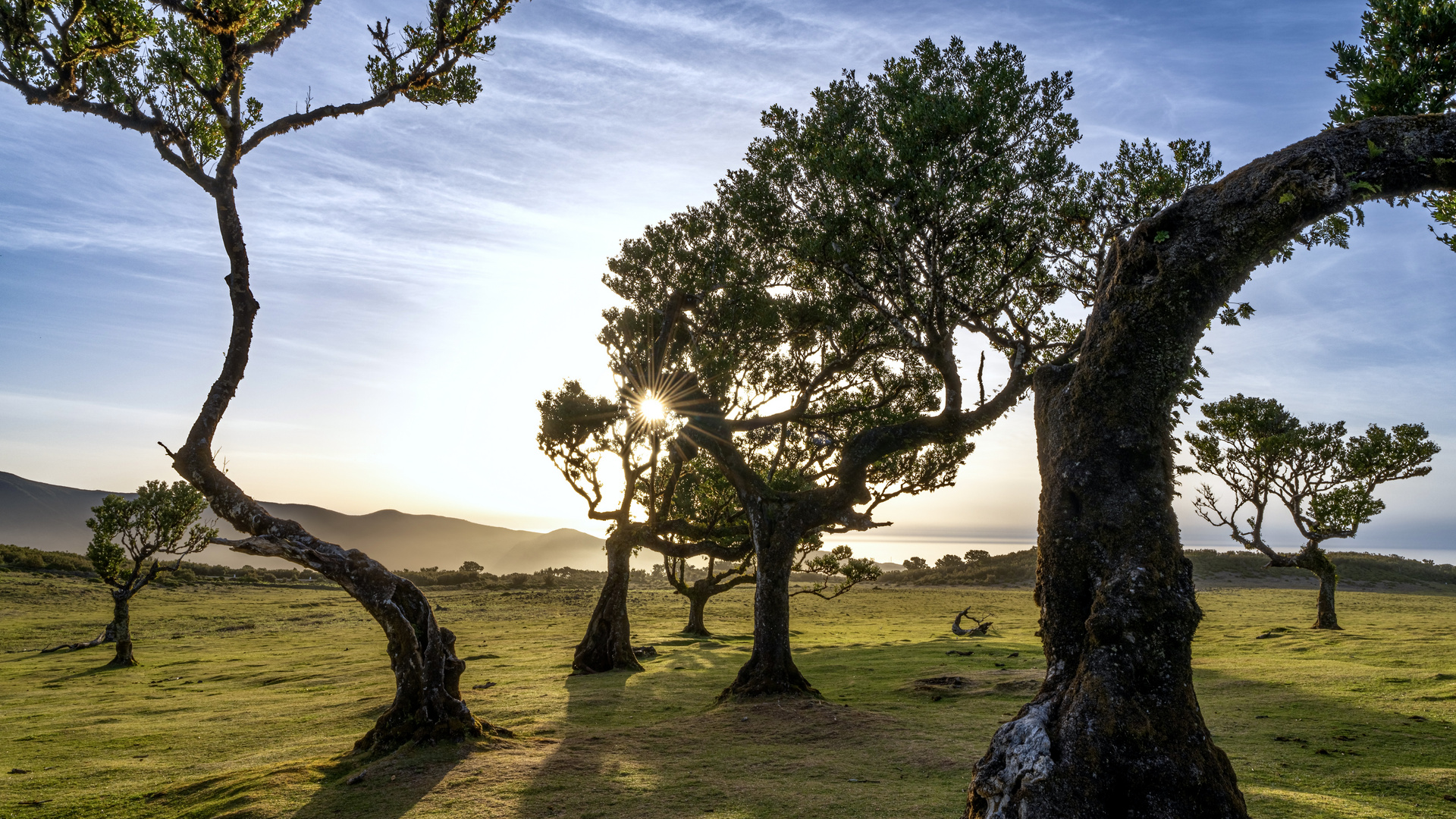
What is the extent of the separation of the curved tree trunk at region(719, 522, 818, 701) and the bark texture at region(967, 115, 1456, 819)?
10.8m

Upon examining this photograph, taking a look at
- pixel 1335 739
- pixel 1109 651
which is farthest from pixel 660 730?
pixel 1335 739

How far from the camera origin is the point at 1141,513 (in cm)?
625

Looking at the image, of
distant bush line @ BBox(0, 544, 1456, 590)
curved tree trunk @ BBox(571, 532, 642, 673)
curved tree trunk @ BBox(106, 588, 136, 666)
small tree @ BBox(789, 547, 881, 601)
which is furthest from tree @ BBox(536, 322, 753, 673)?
distant bush line @ BBox(0, 544, 1456, 590)

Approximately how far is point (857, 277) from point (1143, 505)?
37.5 feet

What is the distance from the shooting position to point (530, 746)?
479 inches

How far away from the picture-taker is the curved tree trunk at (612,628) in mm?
23547

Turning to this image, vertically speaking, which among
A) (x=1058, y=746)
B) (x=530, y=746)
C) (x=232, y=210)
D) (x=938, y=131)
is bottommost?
Result: (x=530, y=746)

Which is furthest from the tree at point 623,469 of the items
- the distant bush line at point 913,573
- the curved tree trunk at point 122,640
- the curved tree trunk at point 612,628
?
the distant bush line at point 913,573

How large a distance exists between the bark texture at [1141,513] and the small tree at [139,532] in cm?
3292

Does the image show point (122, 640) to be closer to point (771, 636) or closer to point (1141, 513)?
point (771, 636)

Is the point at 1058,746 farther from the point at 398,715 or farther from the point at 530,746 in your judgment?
the point at 398,715

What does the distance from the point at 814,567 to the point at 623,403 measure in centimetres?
1639

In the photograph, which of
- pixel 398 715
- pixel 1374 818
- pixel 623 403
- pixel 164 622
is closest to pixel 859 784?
pixel 1374 818

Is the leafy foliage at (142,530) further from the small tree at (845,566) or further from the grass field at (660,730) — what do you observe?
the small tree at (845,566)
